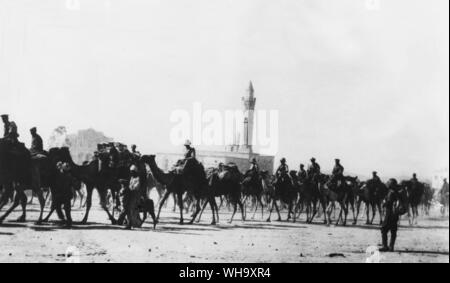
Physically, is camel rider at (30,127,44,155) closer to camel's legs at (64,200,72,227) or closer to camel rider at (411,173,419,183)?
camel's legs at (64,200,72,227)

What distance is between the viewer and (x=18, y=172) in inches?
512

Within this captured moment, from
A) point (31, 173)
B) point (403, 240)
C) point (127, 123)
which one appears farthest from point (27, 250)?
point (403, 240)

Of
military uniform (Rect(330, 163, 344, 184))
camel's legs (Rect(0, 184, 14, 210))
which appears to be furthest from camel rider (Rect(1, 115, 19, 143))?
military uniform (Rect(330, 163, 344, 184))

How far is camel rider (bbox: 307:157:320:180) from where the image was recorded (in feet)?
61.8

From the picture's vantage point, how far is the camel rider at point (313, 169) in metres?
18.8

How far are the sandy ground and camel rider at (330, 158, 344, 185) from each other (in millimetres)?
2190

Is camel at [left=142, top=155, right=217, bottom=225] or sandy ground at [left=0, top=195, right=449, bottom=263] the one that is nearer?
sandy ground at [left=0, top=195, right=449, bottom=263]

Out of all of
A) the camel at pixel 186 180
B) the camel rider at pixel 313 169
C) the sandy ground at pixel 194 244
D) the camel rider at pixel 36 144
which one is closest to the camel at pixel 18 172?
the camel rider at pixel 36 144

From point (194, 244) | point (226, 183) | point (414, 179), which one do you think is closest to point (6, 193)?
point (194, 244)

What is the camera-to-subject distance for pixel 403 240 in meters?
16.3

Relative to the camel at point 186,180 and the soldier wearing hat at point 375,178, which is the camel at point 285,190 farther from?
the camel at point 186,180

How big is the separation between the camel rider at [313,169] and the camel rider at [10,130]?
32.5 feet
